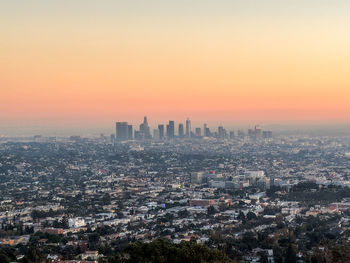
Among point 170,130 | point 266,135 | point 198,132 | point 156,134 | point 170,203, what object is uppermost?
point 170,130

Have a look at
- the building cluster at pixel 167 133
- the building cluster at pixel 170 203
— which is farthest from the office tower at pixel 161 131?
the building cluster at pixel 170 203

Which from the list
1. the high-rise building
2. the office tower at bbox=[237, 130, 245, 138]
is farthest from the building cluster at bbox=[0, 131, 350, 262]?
the office tower at bbox=[237, 130, 245, 138]

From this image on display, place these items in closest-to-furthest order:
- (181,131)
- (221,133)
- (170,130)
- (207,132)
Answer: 1. (221,133)
2. (207,132)
3. (170,130)
4. (181,131)

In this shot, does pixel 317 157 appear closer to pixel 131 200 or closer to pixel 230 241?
pixel 131 200

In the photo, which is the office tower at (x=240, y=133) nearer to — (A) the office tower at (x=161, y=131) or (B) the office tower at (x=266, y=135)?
(B) the office tower at (x=266, y=135)

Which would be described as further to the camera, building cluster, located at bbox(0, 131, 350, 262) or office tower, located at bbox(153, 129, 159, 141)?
office tower, located at bbox(153, 129, 159, 141)

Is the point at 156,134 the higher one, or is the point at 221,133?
the point at 221,133

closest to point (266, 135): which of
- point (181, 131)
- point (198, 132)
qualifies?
point (198, 132)

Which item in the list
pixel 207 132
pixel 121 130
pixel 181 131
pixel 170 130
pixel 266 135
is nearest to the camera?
pixel 121 130

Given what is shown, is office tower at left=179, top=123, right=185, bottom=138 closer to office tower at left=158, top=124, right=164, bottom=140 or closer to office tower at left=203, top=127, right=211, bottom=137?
office tower at left=158, top=124, right=164, bottom=140

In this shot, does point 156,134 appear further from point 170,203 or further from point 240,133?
point 170,203

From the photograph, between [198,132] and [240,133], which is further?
[240,133]
